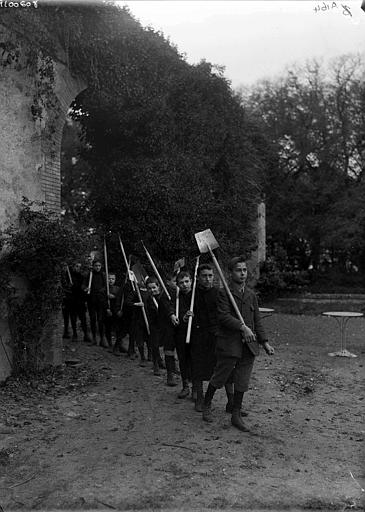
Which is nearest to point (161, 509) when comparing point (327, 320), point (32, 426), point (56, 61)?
point (32, 426)

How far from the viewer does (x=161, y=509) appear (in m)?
3.88

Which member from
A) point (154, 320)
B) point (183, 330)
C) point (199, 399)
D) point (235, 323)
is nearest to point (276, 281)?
point (154, 320)

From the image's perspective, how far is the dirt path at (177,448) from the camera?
4109 mm

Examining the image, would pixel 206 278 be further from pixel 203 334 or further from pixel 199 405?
pixel 199 405

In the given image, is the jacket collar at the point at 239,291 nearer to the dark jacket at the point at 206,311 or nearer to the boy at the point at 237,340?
the boy at the point at 237,340

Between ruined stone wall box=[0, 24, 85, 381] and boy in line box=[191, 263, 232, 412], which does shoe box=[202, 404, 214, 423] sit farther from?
ruined stone wall box=[0, 24, 85, 381]

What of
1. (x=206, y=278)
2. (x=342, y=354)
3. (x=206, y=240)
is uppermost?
(x=206, y=240)

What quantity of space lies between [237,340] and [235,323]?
0.19m

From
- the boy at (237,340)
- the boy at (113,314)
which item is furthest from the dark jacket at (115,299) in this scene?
the boy at (237,340)

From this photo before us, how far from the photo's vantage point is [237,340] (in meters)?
5.74

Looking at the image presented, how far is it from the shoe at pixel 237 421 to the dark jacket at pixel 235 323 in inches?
24.3

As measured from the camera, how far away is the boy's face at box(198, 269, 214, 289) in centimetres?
654

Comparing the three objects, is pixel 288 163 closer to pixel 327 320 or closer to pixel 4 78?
pixel 327 320

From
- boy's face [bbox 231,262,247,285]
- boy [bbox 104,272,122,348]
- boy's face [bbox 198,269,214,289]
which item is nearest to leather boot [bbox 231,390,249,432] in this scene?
boy's face [bbox 231,262,247,285]
